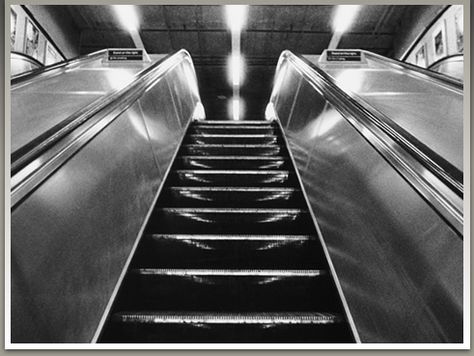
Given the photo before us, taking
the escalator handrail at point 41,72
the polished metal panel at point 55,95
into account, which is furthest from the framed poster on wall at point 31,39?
the escalator handrail at point 41,72

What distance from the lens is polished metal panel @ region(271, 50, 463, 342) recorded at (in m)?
1.13

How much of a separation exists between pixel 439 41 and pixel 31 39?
24.4 ft

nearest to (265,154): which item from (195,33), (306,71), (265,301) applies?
(306,71)

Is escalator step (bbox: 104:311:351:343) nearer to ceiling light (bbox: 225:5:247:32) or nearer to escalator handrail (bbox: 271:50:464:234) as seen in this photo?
escalator handrail (bbox: 271:50:464:234)

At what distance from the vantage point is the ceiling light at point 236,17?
7.77 metres

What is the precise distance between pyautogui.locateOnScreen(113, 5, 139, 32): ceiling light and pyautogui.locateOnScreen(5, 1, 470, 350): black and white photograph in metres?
4.77

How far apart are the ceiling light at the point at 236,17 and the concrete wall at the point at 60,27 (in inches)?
137

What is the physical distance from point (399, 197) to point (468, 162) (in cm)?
25

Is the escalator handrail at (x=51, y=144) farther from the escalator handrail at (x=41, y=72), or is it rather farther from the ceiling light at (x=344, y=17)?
the ceiling light at (x=344, y=17)

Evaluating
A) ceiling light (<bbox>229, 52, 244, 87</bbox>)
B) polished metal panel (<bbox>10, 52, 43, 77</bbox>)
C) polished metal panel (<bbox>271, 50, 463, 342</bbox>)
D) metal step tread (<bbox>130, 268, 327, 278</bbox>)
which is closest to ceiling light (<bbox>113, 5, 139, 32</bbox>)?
ceiling light (<bbox>229, 52, 244, 87</bbox>)

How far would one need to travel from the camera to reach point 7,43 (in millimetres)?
1483

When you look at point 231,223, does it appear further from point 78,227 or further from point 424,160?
point 424,160

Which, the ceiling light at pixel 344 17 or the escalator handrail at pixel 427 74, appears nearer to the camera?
the escalator handrail at pixel 427 74

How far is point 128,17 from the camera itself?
27.8 feet
